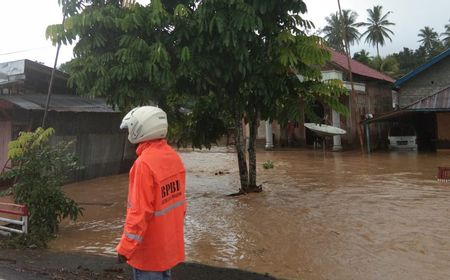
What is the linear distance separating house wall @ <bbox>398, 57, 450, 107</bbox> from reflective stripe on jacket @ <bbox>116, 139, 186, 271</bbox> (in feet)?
88.4

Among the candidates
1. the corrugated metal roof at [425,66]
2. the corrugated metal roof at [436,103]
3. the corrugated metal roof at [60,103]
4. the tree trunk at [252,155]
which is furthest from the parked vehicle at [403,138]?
the corrugated metal roof at [60,103]

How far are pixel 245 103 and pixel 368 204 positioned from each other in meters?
3.68

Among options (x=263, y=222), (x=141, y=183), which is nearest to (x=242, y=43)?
(x=263, y=222)

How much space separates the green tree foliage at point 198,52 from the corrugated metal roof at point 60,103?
10.9 ft

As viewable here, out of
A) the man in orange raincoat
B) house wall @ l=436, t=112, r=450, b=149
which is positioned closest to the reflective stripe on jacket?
the man in orange raincoat

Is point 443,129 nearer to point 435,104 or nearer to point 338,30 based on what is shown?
point 435,104

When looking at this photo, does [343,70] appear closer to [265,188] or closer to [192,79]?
[265,188]

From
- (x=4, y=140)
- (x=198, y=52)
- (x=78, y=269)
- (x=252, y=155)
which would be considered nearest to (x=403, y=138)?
(x=252, y=155)

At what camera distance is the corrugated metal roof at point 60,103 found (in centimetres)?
1243

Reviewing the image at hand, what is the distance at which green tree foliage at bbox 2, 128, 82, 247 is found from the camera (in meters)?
7.41

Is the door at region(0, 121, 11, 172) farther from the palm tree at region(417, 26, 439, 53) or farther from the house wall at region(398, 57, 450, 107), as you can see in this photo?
the palm tree at region(417, 26, 439, 53)

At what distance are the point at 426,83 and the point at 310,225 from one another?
22278 mm

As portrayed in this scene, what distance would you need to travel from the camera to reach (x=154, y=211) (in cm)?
317

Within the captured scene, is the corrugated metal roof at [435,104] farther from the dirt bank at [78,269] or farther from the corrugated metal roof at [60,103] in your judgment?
the dirt bank at [78,269]
